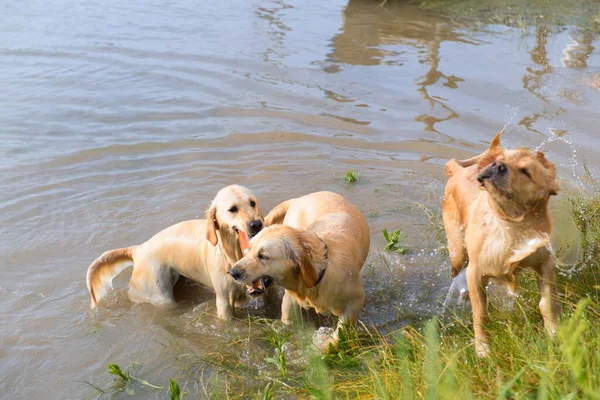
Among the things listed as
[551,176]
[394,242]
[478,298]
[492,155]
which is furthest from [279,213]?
[551,176]

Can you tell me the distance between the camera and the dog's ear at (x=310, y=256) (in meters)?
4.55

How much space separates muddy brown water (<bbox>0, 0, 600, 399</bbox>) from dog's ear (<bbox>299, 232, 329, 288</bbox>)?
0.84 metres

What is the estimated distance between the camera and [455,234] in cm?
526

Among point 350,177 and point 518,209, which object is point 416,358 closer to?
point 518,209

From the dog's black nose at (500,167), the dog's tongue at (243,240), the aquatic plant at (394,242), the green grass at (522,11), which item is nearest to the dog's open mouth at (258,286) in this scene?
the dog's tongue at (243,240)

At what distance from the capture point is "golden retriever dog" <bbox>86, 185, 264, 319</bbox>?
542 centimetres

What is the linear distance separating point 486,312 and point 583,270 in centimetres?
87

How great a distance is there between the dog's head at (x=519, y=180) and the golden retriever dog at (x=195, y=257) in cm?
205

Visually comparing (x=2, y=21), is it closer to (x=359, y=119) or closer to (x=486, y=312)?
(x=359, y=119)

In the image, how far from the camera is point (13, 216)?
298 inches

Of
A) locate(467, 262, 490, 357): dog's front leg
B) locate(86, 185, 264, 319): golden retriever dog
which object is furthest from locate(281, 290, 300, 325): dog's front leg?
locate(467, 262, 490, 357): dog's front leg

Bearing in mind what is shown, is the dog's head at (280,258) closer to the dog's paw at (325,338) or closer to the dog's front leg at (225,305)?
the dog's paw at (325,338)

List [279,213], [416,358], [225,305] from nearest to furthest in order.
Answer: [416,358] → [225,305] → [279,213]

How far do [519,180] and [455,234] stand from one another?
56.5 inches
